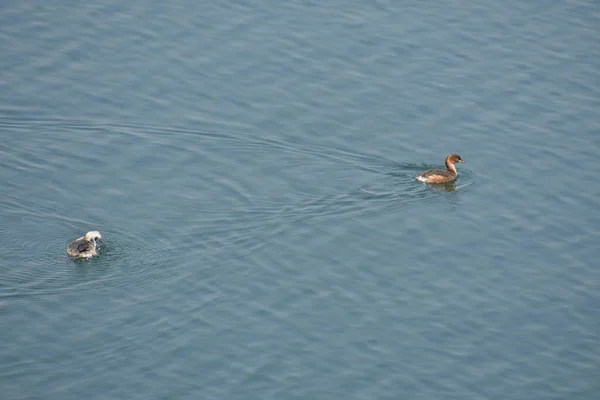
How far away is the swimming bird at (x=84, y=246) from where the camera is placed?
21.3 m

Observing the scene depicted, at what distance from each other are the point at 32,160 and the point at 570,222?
466 inches

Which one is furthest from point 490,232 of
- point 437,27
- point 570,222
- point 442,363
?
point 437,27

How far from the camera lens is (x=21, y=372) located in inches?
734

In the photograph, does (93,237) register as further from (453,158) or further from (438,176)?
(453,158)

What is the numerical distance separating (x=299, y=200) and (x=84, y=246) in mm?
4999

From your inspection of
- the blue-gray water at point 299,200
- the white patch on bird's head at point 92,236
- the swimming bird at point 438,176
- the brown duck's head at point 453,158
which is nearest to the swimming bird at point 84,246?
the white patch on bird's head at point 92,236

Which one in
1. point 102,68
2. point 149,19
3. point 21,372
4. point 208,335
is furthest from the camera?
point 149,19

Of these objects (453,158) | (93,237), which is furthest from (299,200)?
(93,237)

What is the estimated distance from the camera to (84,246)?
21328mm

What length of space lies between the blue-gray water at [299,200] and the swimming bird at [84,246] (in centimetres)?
25

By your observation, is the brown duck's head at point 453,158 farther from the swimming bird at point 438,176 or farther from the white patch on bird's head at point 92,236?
the white patch on bird's head at point 92,236

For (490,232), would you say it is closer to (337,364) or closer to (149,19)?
(337,364)

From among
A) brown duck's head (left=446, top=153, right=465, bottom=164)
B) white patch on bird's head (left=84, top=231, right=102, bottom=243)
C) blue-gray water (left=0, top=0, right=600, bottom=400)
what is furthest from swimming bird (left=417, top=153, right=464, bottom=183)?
white patch on bird's head (left=84, top=231, right=102, bottom=243)

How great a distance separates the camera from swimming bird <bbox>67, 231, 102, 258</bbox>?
2130cm
